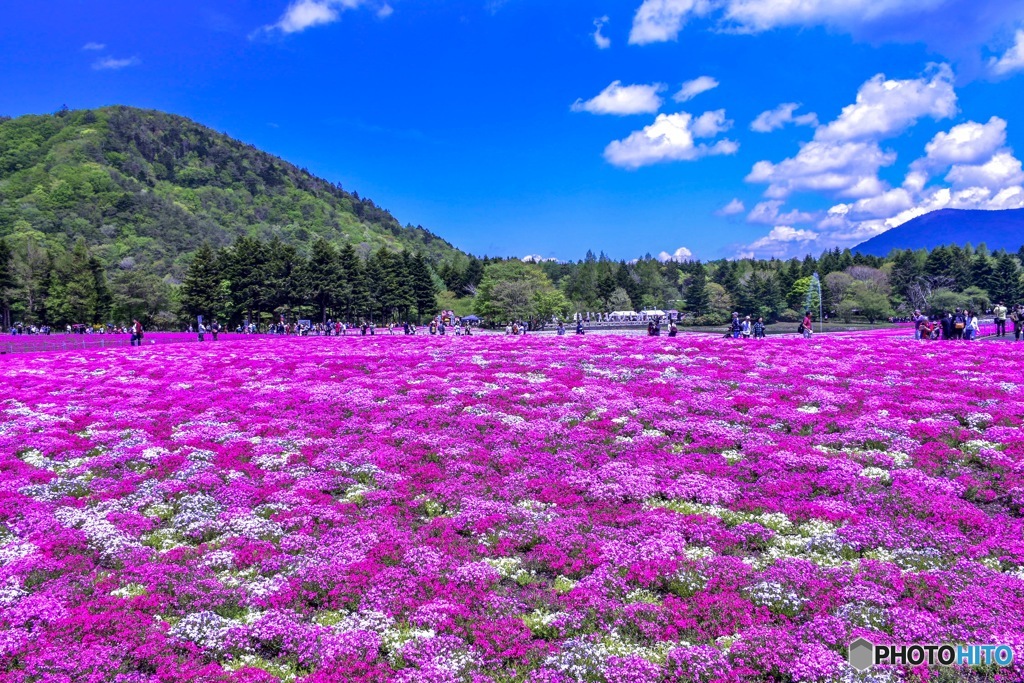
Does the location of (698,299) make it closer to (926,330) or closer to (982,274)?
(982,274)

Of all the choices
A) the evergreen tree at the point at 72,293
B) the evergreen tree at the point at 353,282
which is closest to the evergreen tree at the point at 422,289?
the evergreen tree at the point at 353,282

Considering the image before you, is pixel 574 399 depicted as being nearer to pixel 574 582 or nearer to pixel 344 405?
pixel 344 405

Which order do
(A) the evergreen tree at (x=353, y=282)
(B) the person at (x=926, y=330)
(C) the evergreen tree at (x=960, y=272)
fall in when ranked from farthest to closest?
(C) the evergreen tree at (x=960, y=272) < (A) the evergreen tree at (x=353, y=282) < (B) the person at (x=926, y=330)

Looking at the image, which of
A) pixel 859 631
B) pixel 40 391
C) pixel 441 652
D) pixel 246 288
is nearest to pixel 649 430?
pixel 859 631

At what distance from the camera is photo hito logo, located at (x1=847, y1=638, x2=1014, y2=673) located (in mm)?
6980

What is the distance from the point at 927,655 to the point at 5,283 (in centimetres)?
11091

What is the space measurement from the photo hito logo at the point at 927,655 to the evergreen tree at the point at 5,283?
106909 millimetres

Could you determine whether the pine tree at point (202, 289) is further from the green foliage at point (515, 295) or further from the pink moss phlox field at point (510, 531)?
the pink moss phlox field at point (510, 531)

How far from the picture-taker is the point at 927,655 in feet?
23.5

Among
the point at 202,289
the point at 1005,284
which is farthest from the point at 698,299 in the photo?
the point at 202,289

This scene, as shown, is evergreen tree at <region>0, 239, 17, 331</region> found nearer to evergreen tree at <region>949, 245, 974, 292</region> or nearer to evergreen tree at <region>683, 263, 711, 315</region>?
evergreen tree at <region>683, 263, 711, 315</region>

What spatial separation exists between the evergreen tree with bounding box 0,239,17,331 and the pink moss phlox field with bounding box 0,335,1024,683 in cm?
8193

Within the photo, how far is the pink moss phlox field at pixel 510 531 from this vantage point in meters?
7.46

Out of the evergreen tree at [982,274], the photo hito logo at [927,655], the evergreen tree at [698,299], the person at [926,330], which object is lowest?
the photo hito logo at [927,655]
